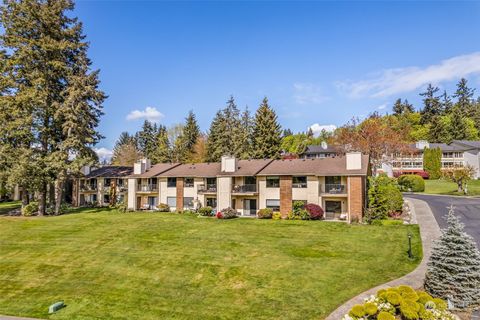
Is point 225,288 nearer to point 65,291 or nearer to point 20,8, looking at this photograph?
point 65,291

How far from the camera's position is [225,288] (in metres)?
18.0

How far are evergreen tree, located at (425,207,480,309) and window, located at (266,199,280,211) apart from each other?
21.0 meters

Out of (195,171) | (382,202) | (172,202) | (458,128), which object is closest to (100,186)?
(172,202)

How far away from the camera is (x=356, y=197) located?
30250 millimetres

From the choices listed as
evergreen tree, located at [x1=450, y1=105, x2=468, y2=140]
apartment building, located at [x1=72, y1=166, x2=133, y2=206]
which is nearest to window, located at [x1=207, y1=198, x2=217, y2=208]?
apartment building, located at [x1=72, y1=166, x2=133, y2=206]

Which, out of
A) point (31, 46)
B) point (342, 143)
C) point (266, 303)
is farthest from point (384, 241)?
point (31, 46)

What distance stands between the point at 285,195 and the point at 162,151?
46379 mm

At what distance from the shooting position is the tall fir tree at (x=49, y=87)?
3897 centimetres

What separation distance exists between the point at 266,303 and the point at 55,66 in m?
39.8

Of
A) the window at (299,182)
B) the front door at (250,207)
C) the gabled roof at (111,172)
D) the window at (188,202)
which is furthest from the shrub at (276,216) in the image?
the gabled roof at (111,172)

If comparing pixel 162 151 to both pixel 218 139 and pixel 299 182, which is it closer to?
pixel 218 139

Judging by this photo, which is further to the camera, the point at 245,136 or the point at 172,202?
the point at 245,136

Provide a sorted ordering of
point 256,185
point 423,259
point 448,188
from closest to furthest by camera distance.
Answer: point 423,259 < point 256,185 < point 448,188

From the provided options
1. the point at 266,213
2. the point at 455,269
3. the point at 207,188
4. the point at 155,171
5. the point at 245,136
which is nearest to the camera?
the point at 455,269
